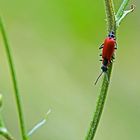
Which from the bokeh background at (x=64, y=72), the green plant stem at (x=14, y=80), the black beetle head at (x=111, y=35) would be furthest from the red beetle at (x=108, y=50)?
the bokeh background at (x=64, y=72)

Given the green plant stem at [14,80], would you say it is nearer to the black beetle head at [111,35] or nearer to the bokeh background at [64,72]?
the black beetle head at [111,35]

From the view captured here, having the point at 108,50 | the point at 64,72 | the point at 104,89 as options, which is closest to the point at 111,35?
the point at 104,89

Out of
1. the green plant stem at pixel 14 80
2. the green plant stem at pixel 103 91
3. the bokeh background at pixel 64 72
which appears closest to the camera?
the green plant stem at pixel 14 80

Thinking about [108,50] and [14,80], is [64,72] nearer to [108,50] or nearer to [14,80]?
[108,50]

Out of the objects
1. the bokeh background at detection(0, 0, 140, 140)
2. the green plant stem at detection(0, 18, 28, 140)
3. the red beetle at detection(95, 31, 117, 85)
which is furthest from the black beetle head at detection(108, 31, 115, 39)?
the bokeh background at detection(0, 0, 140, 140)

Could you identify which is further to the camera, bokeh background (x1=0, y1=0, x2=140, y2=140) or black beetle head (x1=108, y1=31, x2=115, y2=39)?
bokeh background (x1=0, y1=0, x2=140, y2=140)

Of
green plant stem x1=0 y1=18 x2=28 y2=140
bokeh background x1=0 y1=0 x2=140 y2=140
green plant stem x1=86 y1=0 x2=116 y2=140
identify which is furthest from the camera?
bokeh background x1=0 y1=0 x2=140 y2=140

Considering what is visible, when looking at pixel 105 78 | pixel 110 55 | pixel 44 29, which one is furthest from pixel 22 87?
pixel 105 78

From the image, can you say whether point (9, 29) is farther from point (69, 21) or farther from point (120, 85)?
point (120, 85)

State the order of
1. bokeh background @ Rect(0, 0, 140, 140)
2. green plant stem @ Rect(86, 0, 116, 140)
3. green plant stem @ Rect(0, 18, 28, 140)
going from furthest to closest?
1. bokeh background @ Rect(0, 0, 140, 140)
2. green plant stem @ Rect(86, 0, 116, 140)
3. green plant stem @ Rect(0, 18, 28, 140)

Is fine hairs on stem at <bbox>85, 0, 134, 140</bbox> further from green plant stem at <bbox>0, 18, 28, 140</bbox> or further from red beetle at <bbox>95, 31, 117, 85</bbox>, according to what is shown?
green plant stem at <bbox>0, 18, 28, 140</bbox>
